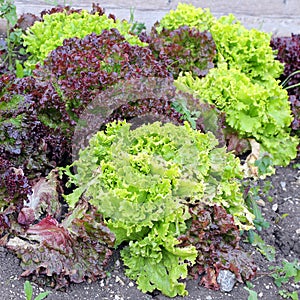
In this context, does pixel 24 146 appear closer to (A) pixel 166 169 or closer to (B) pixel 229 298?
(A) pixel 166 169

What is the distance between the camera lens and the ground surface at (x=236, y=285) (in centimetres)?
290

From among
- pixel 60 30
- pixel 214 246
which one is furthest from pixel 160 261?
pixel 60 30

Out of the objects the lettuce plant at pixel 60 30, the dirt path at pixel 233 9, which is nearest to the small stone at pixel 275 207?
the lettuce plant at pixel 60 30

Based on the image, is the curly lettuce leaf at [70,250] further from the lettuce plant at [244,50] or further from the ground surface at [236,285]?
the lettuce plant at [244,50]

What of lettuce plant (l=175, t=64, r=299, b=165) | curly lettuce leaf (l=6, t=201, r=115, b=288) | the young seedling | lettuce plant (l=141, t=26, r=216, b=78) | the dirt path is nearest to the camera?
the young seedling

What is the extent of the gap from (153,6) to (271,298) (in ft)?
11.2

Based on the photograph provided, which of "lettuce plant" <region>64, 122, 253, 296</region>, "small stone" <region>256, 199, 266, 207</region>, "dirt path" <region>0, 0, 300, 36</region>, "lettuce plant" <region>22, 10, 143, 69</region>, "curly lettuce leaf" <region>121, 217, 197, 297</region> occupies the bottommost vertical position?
"small stone" <region>256, 199, 266, 207</region>

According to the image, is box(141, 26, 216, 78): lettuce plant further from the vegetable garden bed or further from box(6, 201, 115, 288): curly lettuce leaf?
box(6, 201, 115, 288): curly lettuce leaf

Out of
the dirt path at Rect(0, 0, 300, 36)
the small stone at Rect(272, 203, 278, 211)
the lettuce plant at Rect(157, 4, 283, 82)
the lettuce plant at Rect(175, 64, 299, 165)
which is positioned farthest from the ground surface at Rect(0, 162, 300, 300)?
the dirt path at Rect(0, 0, 300, 36)

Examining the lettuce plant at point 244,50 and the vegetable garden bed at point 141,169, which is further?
the lettuce plant at point 244,50

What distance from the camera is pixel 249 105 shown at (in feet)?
13.0

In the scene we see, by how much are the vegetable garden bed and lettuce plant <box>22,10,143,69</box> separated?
1 cm

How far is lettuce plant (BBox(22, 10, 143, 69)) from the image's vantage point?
158 inches

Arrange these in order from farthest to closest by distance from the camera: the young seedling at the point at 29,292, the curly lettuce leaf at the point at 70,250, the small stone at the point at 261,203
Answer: the small stone at the point at 261,203 → the curly lettuce leaf at the point at 70,250 → the young seedling at the point at 29,292
